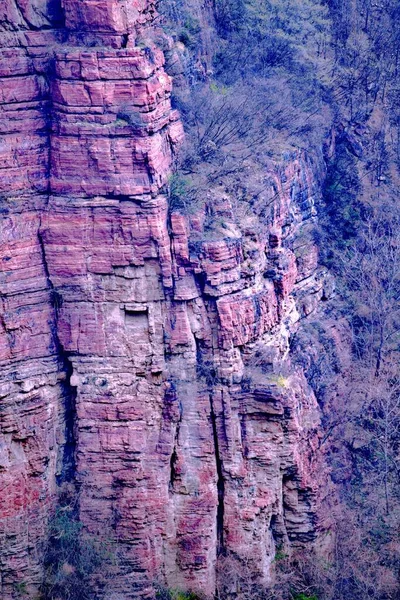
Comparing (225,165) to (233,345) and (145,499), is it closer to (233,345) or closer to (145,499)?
(233,345)

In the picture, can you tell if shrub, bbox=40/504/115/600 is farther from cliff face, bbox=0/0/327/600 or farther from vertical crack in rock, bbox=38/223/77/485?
vertical crack in rock, bbox=38/223/77/485

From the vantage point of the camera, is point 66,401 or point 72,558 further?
point 72,558

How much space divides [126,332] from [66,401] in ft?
8.02

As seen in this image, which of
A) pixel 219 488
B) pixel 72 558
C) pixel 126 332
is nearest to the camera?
pixel 126 332

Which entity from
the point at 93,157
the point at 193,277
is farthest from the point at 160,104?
the point at 193,277

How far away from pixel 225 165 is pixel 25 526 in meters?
10.1

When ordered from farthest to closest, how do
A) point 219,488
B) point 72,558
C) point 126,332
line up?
point 219,488
point 72,558
point 126,332

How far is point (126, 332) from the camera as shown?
33.3 meters

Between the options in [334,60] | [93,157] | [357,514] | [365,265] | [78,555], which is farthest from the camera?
[334,60]

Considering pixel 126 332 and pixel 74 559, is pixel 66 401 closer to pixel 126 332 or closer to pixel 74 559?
pixel 126 332

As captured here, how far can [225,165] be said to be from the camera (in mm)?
35375

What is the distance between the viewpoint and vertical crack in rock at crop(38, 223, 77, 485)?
3331cm

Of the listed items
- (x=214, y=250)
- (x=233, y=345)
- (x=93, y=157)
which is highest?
(x=93, y=157)

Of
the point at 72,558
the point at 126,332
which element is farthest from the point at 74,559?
the point at 126,332
